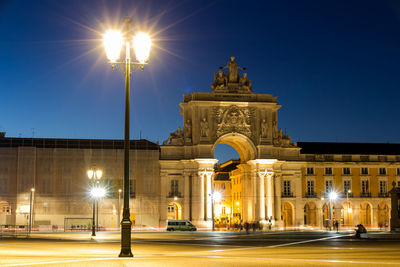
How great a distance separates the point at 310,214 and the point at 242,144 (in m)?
16.5

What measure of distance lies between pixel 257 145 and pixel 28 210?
114ft

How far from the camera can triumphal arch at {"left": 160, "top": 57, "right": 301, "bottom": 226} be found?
8475cm

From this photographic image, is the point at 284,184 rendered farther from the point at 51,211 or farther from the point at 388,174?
the point at 51,211

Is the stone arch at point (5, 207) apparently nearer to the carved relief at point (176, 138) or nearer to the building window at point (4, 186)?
the building window at point (4, 186)

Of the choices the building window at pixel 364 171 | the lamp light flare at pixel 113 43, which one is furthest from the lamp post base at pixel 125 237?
the building window at pixel 364 171

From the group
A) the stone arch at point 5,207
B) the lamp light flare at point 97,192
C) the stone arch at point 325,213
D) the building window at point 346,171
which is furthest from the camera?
the building window at point 346,171

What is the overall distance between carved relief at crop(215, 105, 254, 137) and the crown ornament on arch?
10.2ft

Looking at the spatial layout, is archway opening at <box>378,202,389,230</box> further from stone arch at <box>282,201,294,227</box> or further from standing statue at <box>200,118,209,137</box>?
standing statue at <box>200,118,209,137</box>

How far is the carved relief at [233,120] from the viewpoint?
281 ft

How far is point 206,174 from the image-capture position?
278ft

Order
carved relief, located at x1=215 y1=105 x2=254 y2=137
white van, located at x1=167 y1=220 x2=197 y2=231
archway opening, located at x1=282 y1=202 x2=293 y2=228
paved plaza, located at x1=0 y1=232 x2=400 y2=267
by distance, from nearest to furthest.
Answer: paved plaza, located at x1=0 y1=232 x2=400 y2=267, white van, located at x1=167 y1=220 x2=197 y2=231, carved relief, located at x1=215 y1=105 x2=254 y2=137, archway opening, located at x1=282 y1=202 x2=293 y2=228

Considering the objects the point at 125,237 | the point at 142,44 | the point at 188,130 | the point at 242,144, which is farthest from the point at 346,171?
the point at 125,237

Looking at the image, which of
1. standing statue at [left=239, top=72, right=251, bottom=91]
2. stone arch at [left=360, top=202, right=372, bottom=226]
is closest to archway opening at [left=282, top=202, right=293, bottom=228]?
stone arch at [left=360, top=202, right=372, bottom=226]

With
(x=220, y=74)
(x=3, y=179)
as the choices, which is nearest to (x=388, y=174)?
(x=220, y=74)
